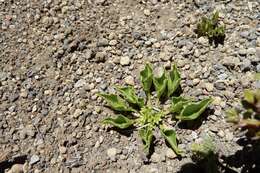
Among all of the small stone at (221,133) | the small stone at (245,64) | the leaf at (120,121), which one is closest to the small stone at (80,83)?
the leaf at (120,121)

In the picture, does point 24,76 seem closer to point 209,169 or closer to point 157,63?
point 157,63

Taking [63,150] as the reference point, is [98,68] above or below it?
above

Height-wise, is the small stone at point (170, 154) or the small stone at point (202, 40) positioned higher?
the small stone at point (202, 40)

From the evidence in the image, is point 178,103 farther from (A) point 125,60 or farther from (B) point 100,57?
(B) point 100,57

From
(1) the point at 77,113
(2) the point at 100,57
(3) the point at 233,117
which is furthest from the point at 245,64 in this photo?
(3) the point at 233,117

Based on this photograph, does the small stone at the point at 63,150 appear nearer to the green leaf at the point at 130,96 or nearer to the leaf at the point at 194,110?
the green leaf at the point at 130,96
